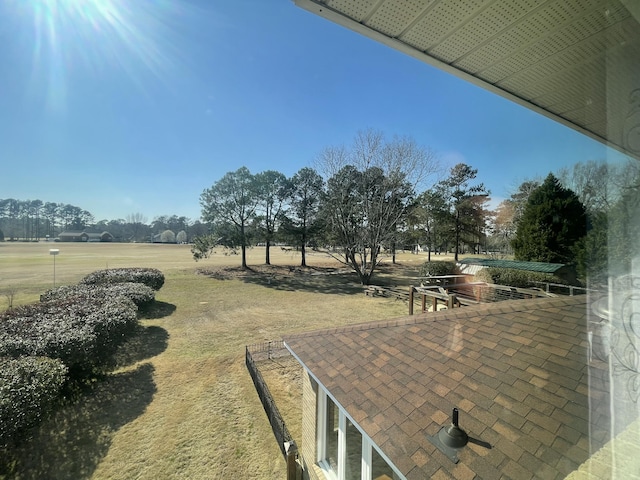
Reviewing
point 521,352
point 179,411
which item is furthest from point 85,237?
point 521,352

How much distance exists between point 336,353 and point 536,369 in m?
2.22

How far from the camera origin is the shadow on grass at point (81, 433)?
4.06 meters

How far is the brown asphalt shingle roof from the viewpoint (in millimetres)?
1753

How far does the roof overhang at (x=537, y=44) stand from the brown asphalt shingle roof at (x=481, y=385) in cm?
122

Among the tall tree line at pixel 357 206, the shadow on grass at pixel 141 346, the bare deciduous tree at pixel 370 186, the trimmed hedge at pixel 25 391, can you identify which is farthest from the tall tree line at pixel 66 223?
the trimmed hedge at pixel 25 391

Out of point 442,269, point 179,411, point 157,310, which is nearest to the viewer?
point 179,411

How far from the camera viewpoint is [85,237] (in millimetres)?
63281

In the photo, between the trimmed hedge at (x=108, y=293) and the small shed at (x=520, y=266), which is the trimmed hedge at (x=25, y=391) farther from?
the small shed at (x=520, y=266)

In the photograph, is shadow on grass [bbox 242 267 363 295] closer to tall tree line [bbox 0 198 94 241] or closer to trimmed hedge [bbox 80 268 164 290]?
trimmed hedge [bbox 80 268 164 290]

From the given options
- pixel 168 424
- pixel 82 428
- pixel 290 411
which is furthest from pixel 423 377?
pixel 82 428

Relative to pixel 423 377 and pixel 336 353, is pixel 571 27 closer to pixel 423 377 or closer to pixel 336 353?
pixel 423 377

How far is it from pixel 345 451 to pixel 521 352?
2.39 meters

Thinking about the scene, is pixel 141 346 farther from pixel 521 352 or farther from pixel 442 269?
pixel 442 269

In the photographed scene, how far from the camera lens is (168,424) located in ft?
16.8
